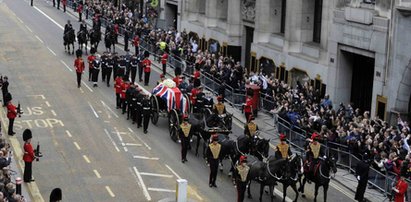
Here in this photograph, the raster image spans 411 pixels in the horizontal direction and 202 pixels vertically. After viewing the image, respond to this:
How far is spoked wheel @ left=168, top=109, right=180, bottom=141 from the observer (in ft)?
A: 107

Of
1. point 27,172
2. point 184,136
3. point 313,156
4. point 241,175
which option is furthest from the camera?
point 184,136

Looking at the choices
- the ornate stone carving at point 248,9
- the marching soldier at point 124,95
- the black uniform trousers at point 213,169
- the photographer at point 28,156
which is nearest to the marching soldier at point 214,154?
the black uniform trousers at point 213,169

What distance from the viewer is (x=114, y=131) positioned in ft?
113

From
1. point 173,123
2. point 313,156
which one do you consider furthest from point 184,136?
point 313,156

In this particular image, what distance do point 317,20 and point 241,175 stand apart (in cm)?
1982

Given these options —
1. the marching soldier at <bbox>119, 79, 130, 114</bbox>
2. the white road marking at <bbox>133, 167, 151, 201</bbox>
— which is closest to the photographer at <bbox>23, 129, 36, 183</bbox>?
the white road marking at <bbox>133, 167, 151, 201</bbox>

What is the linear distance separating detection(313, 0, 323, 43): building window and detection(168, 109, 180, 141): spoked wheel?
41.7 ft

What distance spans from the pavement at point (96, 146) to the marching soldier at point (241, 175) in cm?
129

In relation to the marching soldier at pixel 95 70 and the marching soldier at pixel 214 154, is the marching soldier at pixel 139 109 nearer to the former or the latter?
the marching soldier at pixel 214 154

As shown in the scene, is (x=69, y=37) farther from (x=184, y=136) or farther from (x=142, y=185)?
(x=142, y=185)

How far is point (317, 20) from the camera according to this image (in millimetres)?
43500

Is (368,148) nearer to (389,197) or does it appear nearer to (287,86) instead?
(389,197)

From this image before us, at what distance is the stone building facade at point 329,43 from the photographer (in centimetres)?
3506

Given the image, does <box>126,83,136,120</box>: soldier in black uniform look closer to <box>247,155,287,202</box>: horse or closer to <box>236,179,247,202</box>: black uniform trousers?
<box>247,155,287,202</box>: horse
